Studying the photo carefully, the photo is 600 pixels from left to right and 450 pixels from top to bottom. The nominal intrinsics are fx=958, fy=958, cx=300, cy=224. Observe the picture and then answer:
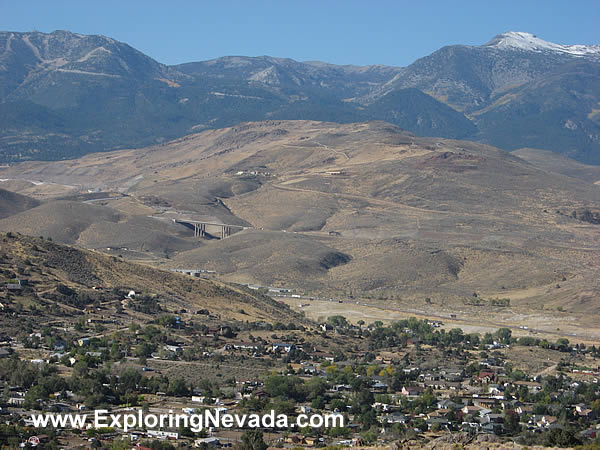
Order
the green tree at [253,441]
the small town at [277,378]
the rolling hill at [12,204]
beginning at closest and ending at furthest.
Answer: the green tree at [253,441]
the small town at [277,378]
the rolling hill at [12,204]

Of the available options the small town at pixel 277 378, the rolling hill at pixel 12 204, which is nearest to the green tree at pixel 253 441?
the small town at pixel 277 378

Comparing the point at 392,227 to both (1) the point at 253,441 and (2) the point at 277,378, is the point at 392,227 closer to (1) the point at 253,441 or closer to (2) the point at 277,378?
(2) the point at 277,378

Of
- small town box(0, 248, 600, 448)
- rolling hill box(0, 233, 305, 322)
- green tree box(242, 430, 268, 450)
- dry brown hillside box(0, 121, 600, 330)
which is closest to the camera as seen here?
green tree box(242, 430, 268, 450)

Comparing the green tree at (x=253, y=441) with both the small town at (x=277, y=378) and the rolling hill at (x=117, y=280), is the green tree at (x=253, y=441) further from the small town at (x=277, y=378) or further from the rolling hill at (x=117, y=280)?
the rolling hill at (x=117, y=280)

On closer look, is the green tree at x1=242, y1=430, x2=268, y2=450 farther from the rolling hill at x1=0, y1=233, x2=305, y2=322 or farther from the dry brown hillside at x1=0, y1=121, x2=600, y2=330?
the dry brown hillside at x1=0, y1=121, x2=600, y2=330

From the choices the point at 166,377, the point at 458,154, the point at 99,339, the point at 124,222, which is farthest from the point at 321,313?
the point at 458,154

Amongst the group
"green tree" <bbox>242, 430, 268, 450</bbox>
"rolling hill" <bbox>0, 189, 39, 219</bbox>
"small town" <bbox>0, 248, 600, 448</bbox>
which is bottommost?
"small town" <bbox>0, 248, 600, 448</bbox>

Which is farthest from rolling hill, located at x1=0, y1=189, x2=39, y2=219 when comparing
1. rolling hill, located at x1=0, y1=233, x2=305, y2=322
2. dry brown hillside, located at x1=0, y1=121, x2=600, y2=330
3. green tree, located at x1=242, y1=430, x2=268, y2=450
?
green tree, located at x1=242, y1=430, x2=268, y2=450

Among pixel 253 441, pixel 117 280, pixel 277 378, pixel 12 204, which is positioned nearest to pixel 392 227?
pixel 12 204

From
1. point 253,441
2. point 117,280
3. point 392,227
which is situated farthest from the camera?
point 392,227

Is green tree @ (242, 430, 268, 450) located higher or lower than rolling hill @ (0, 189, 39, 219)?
lower

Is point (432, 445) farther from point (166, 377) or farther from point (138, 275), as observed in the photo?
point (138, 275)
